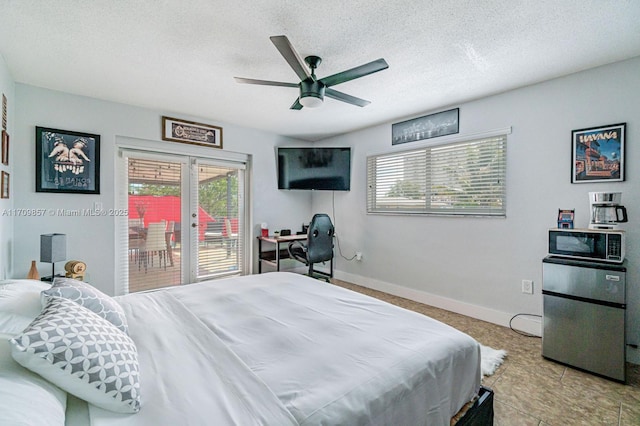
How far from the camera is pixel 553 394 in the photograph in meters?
1.93

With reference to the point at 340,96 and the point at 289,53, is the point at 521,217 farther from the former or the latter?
the point at 289,53

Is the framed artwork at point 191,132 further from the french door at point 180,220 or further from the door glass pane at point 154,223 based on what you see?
the door glass pane at point 154,223

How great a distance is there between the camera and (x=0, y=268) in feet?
8.03

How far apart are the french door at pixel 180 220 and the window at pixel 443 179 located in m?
2.19

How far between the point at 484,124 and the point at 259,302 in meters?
3.03

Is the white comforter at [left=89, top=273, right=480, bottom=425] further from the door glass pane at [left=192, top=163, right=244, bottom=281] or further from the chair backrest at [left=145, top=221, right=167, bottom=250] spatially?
the door glass pane at [left=192, top=163, right=244, bottom=281]

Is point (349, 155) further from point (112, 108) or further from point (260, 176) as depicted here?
point (112, 108)

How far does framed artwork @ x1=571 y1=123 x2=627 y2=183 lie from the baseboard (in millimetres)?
1423

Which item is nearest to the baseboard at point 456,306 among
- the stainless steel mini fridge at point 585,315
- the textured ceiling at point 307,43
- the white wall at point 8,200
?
the stainless steel mini fridge at point 585,315

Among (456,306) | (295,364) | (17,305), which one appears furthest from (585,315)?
(17,305)

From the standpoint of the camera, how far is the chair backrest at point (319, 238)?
3.98 metres

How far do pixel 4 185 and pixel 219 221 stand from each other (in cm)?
226

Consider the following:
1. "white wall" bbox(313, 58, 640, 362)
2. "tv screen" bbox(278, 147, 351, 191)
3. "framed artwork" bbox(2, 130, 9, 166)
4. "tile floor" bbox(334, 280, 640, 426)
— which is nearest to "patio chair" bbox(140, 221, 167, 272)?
"framed artwork" bbox(2, 130, 9, 166)

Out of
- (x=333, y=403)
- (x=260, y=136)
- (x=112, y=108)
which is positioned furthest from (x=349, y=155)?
(x=333, y=403)
